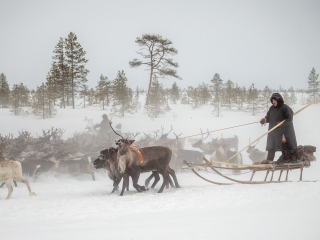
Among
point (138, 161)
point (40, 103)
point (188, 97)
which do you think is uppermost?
point (188, 97)

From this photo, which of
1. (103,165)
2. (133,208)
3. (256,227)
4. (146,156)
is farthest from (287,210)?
(103,165)

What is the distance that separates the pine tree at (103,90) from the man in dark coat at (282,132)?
724 inches

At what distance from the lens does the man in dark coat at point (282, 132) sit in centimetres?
577

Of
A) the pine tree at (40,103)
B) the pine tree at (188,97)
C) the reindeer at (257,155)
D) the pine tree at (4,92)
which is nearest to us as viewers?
the reindeer at (257,155)

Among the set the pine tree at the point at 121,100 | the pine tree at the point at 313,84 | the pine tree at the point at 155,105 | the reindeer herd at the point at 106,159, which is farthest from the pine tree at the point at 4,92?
the pine tree at the point at 313,84

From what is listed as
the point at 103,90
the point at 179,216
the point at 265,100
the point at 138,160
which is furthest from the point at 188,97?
the point at 179,216

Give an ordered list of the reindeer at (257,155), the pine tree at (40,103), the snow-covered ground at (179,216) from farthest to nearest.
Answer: the pine tree at (40,103)
the reindeer at (257,155)
the snow-covered ground at (179,216)

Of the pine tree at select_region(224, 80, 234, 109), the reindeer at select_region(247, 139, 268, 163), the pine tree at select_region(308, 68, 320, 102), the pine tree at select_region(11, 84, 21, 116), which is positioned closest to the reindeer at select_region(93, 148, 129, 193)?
the reindeer at select_region(247, 139, 268, 163)

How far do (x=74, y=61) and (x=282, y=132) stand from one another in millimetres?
20095

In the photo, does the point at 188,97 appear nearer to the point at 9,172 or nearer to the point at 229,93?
the point at 229,93

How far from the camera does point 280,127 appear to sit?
5832mm

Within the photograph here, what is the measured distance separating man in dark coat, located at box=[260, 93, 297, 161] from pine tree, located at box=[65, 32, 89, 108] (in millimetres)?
19081

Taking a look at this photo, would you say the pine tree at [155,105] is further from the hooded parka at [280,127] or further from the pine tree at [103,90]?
the hooded parka at [280,127]

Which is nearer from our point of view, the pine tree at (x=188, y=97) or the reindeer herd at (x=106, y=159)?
the reindeer herd at (x=106, y=159)
